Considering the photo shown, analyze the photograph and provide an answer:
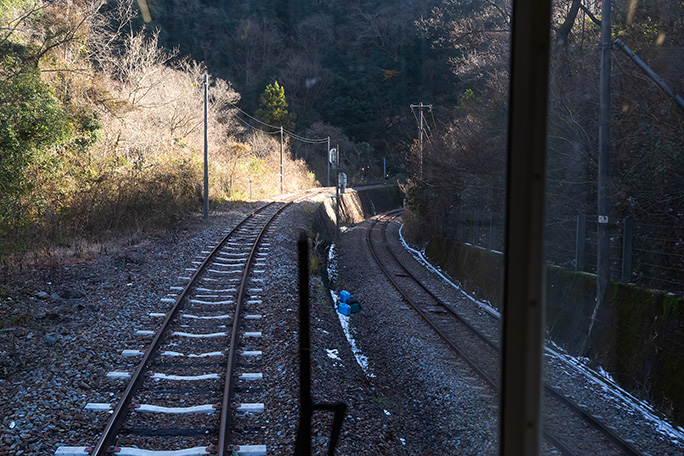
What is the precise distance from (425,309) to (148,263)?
22.0ft

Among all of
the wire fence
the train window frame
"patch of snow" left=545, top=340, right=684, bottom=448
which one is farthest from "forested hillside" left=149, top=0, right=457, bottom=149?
the train window frame

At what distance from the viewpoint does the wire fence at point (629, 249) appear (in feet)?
27.0

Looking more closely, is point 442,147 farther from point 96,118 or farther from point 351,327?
point 96,118

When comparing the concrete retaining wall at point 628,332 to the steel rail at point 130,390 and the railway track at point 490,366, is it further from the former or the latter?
the steel rail at point 130,390

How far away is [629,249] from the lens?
8477 millimetres

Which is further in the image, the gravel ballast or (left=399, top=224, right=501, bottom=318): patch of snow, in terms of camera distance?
(left=399, top=224, right=501, bottom=318): patch of snow

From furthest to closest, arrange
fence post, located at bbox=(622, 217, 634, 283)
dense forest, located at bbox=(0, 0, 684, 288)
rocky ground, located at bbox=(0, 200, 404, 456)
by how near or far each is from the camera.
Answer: dense forest, located at bbox=(0, 0, 684, 288)
fence post, located at bbox=(622, 217, 634, 283)
rocky ground, located at bbox=(0, 200, 404, 456)

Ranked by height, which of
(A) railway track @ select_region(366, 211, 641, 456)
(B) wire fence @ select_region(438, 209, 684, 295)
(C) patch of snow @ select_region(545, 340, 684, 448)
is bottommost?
(C) patch of snow @ select_region(545, 340, 684, 448)

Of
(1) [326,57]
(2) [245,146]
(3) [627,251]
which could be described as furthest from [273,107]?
(3) [627,251]

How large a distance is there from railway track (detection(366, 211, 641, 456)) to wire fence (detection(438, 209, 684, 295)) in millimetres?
1906

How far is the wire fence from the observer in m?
8.24

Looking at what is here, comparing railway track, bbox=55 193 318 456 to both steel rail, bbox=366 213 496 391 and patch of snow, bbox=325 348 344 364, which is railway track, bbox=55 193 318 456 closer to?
patch of snow, bbox=325 348 344 364

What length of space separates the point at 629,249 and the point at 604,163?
1.59 m

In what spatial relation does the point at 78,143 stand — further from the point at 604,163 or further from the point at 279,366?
the point at 604,163
